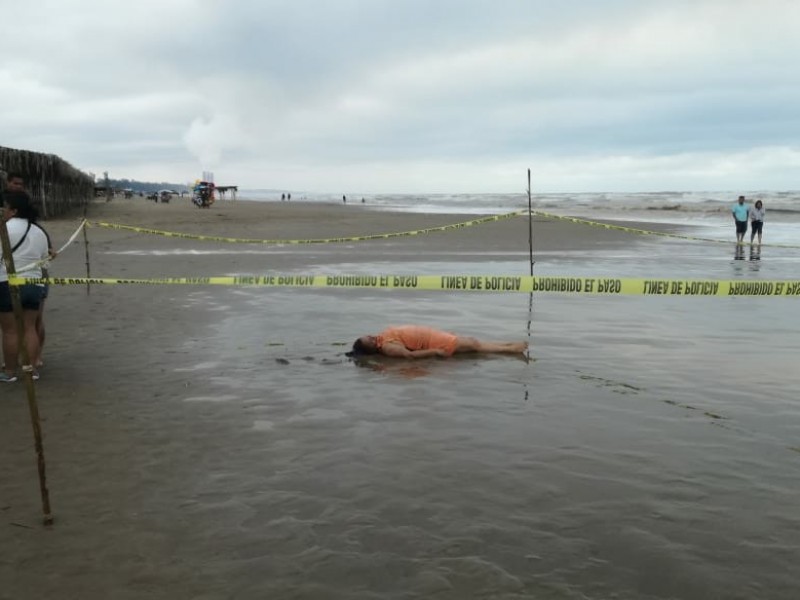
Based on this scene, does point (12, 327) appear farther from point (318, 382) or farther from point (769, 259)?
point (769, 259)

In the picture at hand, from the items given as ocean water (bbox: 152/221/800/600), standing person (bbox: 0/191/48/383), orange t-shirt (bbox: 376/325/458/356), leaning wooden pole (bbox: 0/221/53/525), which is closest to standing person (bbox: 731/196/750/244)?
ocean water (bbox: 152/221/800/600)

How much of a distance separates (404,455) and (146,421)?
7.57 feet

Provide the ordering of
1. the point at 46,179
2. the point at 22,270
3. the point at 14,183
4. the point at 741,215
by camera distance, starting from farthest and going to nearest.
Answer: the point at 46,179 → the point at 741,215 → the point at 14,183 → the point at 22,270

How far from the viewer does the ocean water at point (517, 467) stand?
344cm

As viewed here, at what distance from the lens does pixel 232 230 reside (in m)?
32.1

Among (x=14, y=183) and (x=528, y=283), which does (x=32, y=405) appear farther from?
(x=528, y=283)

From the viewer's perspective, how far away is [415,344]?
7965 mm

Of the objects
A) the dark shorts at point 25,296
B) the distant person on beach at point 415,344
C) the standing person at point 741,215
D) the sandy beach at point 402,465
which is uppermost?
the standing person at point 741,215

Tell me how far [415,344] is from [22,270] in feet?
13.7

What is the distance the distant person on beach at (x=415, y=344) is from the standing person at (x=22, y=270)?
11.0 ft

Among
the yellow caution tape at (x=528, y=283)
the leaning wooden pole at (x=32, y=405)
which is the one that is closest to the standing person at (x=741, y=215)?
the yellow caution tape at (x=528, y=283)

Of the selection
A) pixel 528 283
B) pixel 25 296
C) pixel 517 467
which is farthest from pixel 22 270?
pixel 528 283

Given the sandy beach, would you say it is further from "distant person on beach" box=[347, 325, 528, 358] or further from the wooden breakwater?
the wooden breakwater

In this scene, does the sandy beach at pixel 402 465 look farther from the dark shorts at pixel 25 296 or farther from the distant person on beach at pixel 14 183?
the distant person on beach at pixel 14 183
